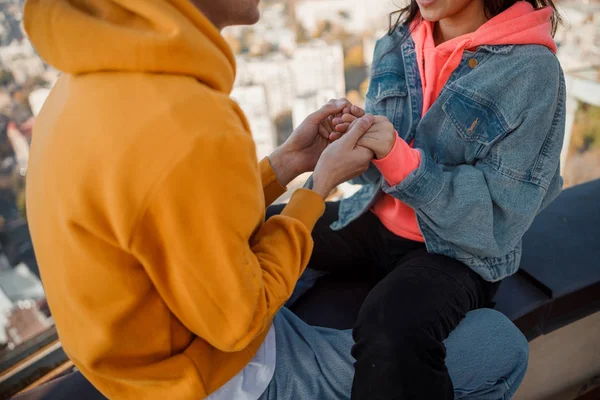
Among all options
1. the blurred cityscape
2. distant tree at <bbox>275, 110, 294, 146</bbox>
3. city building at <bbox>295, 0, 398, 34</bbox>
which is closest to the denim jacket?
the blurred cityscape

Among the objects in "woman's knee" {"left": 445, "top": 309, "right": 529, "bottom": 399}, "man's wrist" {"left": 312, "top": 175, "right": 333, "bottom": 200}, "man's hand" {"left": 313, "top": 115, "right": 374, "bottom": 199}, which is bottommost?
"woman's knee" {"left": 445, "top": 309, "right": 529, "bottom": 399}

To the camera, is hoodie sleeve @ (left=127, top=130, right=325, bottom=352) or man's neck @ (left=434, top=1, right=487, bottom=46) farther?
man's neck @ (left=434, top=1, right=487, bottom=46)

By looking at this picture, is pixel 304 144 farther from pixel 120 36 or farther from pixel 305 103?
pixel 305 103

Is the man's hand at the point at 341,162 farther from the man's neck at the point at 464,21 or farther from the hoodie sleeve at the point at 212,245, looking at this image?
the man's neck at the point at 464,21

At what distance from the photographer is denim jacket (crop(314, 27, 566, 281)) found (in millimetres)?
899

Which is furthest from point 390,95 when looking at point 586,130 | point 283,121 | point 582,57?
point 283,121

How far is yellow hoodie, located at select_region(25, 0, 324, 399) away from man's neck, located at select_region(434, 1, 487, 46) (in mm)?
647

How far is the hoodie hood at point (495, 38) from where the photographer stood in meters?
0.92

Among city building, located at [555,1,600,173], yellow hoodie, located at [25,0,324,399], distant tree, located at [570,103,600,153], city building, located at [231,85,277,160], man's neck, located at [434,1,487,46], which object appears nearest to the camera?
yellow hoodie, located at [25,0,324,399]

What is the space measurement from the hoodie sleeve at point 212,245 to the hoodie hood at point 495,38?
61 cm

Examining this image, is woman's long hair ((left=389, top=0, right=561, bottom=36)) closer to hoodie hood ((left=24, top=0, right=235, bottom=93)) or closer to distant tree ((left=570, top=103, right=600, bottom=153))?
hoodie hood ((left=24, top=0, right=235, bottom=93))

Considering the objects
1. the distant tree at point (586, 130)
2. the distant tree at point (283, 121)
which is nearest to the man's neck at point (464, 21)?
the distant tree at point (586, 130)

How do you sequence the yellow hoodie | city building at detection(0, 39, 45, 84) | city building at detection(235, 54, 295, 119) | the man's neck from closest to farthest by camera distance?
the yellow hoodie
the man's neck
city building at detection(0, 39, 45, 84)
city building at detection(235, 54, 295, 119)

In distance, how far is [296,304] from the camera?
115cm
